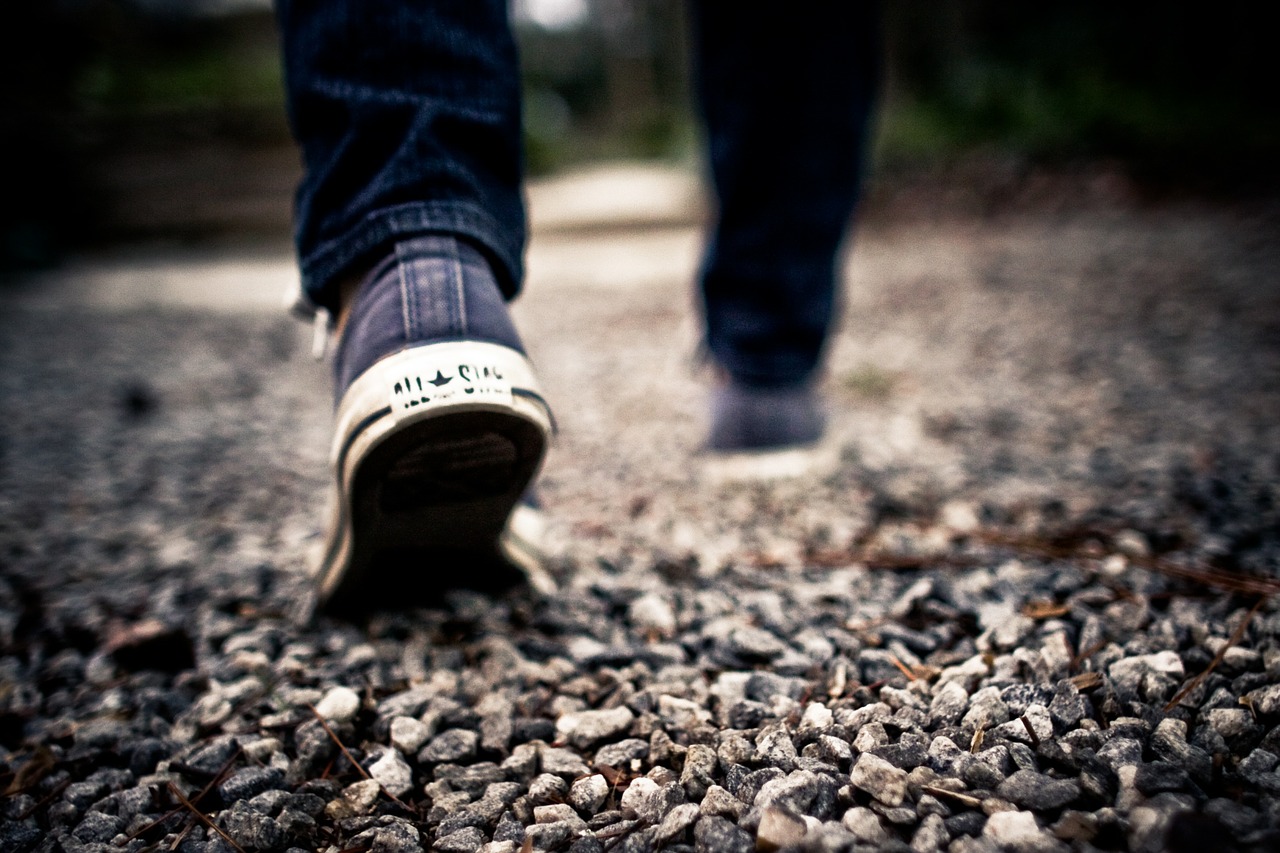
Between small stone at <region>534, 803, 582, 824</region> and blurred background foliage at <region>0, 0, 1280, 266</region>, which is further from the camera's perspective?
blurred background foliage at <region>0, 0, 1280, 266</region>

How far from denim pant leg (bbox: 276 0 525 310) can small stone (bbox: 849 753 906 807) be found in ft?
1.94

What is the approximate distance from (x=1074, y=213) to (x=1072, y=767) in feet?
15.2

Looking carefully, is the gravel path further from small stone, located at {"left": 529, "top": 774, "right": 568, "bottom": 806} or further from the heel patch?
the heel patch

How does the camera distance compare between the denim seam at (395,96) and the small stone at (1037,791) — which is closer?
the small stone at (1037,791)

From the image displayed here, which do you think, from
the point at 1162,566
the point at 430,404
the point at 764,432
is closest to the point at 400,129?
the point at 430,404

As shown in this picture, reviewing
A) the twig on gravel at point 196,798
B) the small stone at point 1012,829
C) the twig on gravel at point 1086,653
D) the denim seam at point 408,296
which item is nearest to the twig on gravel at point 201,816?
the twig on gravel at point 196,798

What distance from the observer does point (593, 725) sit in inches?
27.5

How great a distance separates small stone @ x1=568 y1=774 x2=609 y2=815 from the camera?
1.97ft

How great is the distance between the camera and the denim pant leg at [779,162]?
1.16 metres

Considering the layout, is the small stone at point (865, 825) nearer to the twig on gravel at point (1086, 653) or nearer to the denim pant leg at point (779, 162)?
the twig on gravel at point (1086, 653)

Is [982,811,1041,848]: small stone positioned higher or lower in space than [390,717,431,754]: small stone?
higher

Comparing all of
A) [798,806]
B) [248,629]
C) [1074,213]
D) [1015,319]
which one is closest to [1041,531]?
[798,806]

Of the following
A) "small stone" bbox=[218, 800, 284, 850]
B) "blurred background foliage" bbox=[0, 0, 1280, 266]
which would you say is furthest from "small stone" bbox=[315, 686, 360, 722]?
"blurred background foliage" bbox=[0, 0, 1280, 266]

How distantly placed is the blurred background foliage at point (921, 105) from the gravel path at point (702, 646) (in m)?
3.49
